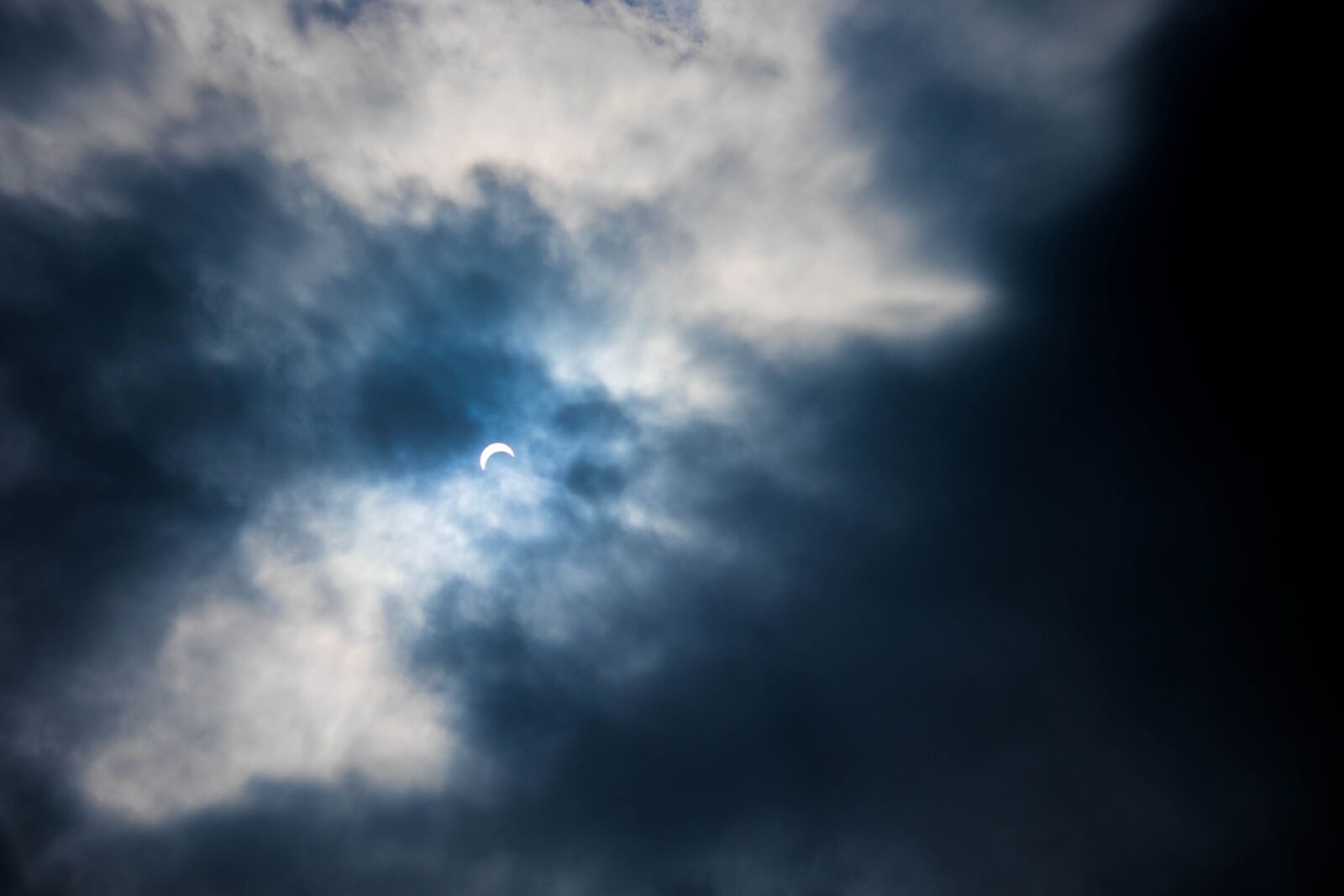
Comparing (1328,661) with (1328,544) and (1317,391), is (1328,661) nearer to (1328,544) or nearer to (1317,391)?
(1328,544)

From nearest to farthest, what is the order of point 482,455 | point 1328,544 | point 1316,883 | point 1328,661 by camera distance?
1. point 482,455
2. point 1328,544
3. point 1328,661
4. point 1316,883

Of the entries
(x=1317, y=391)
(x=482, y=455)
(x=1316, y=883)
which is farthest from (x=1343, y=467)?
(x=482, y=455)

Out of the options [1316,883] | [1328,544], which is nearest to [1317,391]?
[1328,544]

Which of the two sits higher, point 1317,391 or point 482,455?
point 482,455

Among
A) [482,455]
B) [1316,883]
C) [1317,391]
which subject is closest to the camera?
[1317,391]

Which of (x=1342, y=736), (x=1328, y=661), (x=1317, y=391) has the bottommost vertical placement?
(x=1342, y=736)

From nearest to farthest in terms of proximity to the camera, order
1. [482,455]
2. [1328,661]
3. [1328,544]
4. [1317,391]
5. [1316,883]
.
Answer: [1317,391]
[482,455]
[1328,544]
[1328,661]
[1316,883]

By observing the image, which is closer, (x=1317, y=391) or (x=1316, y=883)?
(x=1317, y=391)

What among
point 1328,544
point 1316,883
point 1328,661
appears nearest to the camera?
point 1328,544

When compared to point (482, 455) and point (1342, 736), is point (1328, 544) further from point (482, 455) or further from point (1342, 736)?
point (482, 455)
